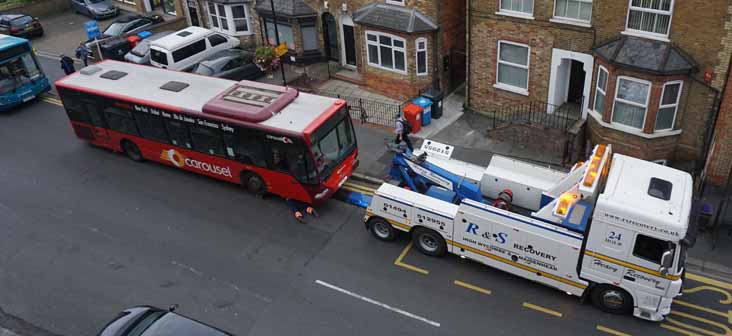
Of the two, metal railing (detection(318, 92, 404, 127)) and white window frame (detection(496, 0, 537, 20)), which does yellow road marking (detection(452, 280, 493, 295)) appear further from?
white window frame (detection(496, 0, 537, 20))

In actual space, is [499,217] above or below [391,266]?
above

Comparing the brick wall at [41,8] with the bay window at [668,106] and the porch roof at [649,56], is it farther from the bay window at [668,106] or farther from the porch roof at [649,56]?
the bay window at [668,106]

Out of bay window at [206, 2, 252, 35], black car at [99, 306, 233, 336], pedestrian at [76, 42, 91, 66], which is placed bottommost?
black car at [99, 306, 233, 336]

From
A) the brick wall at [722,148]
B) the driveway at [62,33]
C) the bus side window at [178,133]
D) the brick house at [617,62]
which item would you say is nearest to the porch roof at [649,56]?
the brick house at [617,62]

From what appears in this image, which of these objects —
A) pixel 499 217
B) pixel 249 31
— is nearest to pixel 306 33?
pixel 249 31

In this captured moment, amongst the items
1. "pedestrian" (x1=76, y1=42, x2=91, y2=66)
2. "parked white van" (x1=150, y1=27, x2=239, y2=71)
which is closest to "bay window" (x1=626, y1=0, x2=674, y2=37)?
"parked white van" (x1=150, y1=27, x2=239, y2=71)

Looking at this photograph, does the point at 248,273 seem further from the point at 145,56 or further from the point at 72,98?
the point at 145,56
